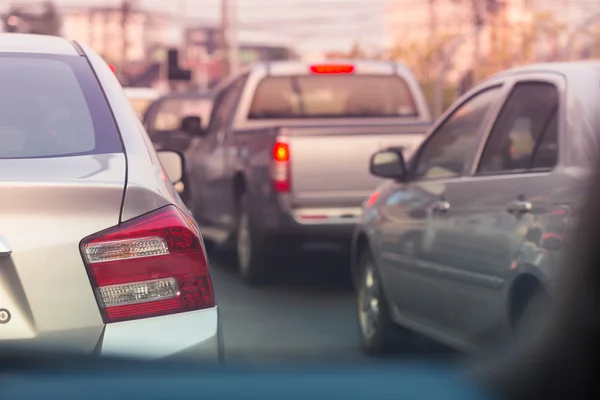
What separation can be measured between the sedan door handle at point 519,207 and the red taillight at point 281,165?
4.98 metres

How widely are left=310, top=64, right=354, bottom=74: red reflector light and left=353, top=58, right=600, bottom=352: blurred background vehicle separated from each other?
4839 mm

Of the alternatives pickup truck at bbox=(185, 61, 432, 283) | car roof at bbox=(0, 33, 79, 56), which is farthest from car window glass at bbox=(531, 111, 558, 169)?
pickup truck at bbox=(185, 61, 432, 283)

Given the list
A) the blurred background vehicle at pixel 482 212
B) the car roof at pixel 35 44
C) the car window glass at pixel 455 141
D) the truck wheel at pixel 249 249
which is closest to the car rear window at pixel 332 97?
the truck wheel at pixel 249 249

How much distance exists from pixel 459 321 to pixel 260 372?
13.5 ft

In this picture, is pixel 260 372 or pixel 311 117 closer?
pixel 260 372

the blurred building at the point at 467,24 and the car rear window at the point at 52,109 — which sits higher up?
the car rear window at the point at 52,109

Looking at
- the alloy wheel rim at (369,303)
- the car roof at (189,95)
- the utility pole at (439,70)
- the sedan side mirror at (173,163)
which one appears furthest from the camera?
the utility pole at (439,70)

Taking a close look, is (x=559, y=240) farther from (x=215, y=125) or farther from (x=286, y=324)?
(x=215, y=125)

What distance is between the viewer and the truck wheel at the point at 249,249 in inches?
436

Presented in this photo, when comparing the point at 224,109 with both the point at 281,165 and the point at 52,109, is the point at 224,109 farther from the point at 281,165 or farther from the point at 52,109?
the point at 52,109

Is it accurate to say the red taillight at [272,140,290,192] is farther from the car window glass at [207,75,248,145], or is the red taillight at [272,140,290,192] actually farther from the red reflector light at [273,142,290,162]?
the car window glass at [207,75,248,145]

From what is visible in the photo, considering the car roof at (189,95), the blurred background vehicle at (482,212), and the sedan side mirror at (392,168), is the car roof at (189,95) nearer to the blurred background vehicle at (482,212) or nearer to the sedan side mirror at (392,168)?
the blurred background vehicle at (482,212)

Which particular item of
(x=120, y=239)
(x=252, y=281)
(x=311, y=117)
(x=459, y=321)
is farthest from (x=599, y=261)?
(x=311, y=117)

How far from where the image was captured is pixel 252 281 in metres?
11.3
